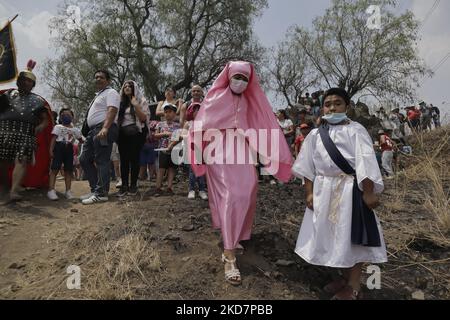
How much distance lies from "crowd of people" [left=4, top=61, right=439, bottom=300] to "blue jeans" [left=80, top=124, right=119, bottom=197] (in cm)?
1

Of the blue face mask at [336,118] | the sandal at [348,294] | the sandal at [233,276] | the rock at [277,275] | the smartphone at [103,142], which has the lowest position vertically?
the sandal at [348,294]

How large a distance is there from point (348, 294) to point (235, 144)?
1.59m

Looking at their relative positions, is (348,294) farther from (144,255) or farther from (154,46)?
(154,46)

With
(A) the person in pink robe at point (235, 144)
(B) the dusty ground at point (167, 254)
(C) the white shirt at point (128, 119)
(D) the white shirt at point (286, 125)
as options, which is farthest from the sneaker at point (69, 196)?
(D) the white shirt at point (286, 125)

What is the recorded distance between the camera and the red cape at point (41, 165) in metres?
5.56

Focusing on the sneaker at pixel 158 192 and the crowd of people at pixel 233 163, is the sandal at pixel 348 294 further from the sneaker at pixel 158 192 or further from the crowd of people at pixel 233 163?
the sneaker at pixel 158 192

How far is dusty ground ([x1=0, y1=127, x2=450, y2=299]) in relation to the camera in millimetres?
3168

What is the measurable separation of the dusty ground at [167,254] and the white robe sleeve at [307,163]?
2.88 feet

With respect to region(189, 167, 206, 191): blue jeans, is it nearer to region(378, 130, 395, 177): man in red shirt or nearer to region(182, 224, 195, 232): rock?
region(182, 224, 195, 232): rock

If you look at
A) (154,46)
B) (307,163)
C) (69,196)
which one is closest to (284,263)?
(307,163)

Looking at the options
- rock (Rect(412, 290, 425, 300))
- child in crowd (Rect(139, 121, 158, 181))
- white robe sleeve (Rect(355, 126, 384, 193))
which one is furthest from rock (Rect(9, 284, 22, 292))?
child in crowd (Rect(139, 121, 158, 181))

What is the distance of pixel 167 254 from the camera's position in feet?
→ 12.0

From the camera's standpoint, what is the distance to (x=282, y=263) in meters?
3.58
